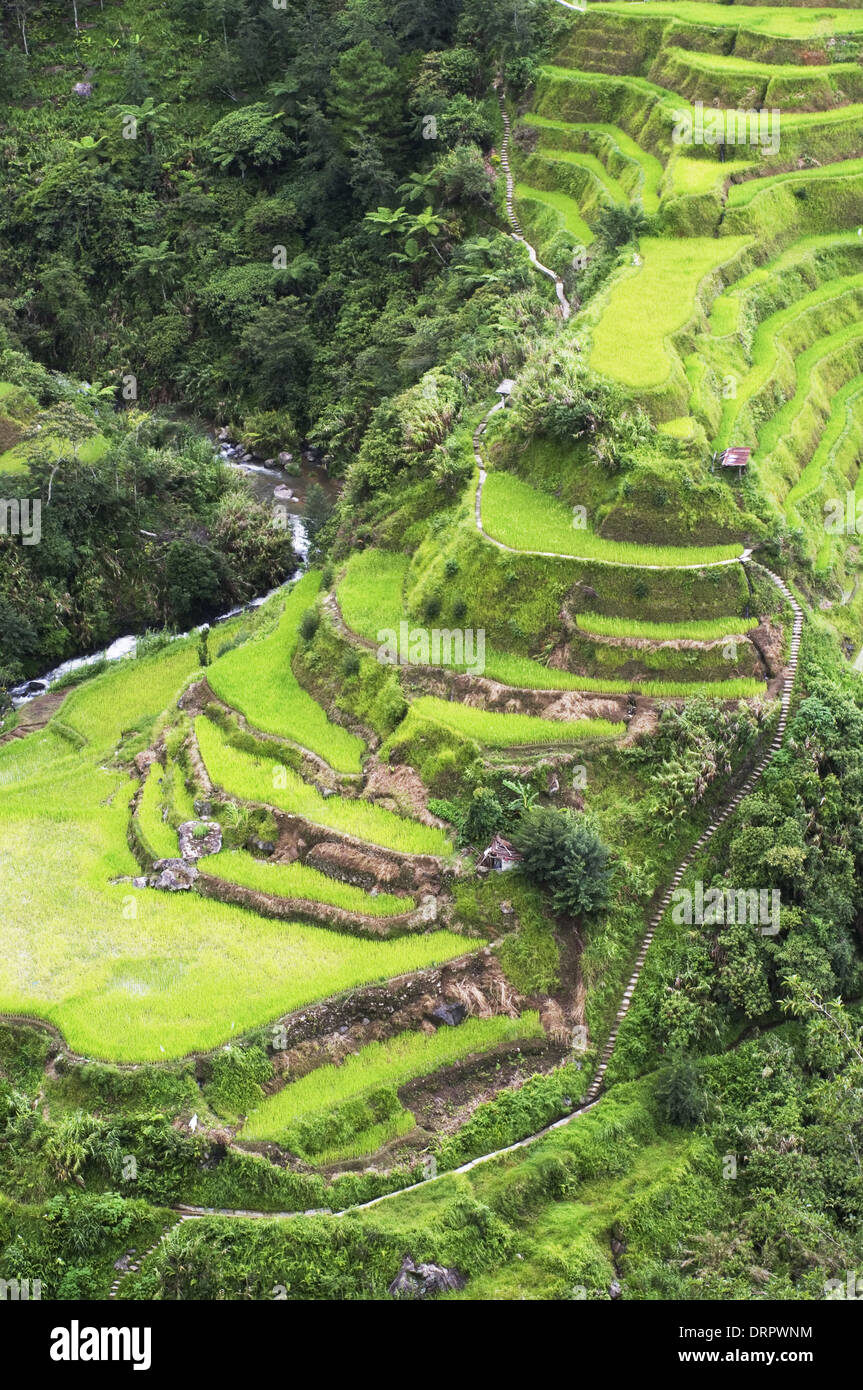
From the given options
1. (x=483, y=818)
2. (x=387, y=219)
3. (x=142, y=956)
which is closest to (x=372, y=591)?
(x=483, y=818)

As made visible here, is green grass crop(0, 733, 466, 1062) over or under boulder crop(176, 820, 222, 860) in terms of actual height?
under

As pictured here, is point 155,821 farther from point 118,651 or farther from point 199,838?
point 118,651

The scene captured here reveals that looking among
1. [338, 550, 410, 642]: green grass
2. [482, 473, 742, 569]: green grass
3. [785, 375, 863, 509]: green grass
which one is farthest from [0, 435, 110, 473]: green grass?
[785, 375, 863, 509]: green grass

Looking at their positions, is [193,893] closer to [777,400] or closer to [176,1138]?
[176,1138]

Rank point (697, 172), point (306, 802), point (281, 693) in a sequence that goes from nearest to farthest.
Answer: point (306, 802) → point (281, 693) → point (697, 172)

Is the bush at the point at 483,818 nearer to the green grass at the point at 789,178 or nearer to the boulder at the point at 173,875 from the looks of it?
the boulder at the point at 173,875

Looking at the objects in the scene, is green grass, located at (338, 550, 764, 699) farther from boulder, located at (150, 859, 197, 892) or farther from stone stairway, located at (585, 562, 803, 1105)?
boulder, located at (150, 859, 197, 892)
